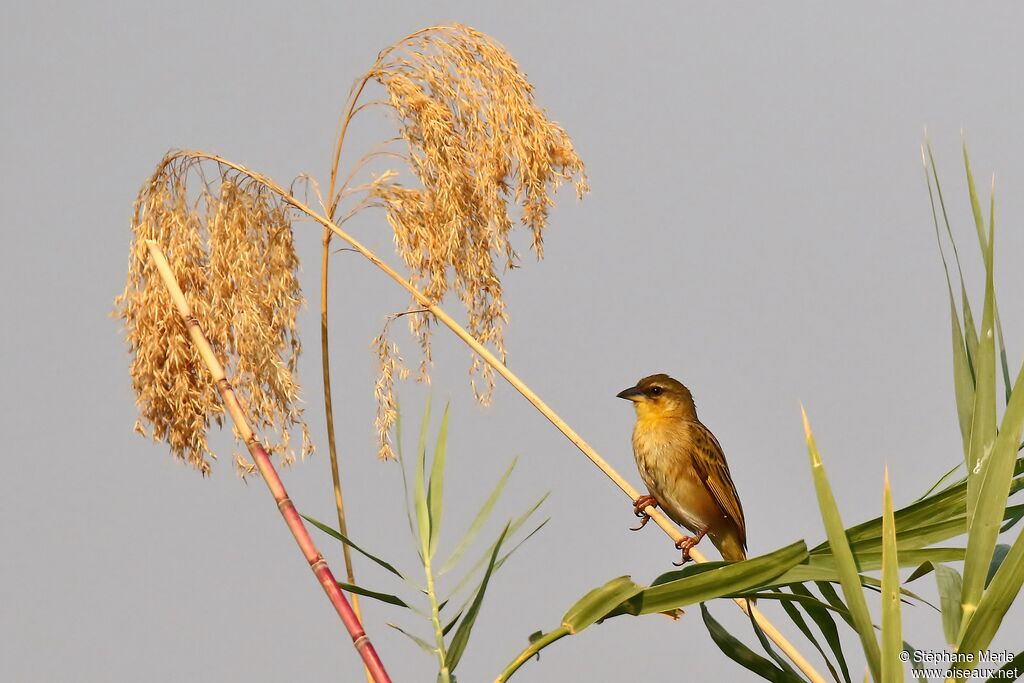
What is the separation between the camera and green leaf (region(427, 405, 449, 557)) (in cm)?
221

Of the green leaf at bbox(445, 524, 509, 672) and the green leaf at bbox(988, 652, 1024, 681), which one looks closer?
the green leaf at bbox(988, 652, 1024, 681)

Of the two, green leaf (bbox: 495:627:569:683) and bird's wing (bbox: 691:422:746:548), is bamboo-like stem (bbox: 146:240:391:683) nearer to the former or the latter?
green leaf (bbox: 495:627:569:683)

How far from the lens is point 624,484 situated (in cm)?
241

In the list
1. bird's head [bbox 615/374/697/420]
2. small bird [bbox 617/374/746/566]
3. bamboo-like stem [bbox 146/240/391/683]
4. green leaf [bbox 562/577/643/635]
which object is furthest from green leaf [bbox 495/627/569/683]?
bird's head [bbox 615/374/697/420]

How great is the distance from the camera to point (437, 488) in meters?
2.27

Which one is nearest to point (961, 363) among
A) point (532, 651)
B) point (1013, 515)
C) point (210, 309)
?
point (1013, 515)

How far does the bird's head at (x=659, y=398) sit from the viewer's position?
4508 mm

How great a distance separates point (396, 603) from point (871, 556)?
2.73ft

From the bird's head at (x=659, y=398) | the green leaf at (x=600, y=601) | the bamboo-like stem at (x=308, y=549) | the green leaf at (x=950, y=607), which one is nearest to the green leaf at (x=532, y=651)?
the green leaf at (x=600, y=601)

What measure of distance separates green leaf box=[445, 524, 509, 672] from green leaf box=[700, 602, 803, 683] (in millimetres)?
372

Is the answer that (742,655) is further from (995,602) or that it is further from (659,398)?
(659,398)

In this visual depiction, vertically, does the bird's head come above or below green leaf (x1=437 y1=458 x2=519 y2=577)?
above

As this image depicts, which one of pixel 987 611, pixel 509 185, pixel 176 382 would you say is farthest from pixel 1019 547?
pixel 176 382

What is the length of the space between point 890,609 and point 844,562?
0.35 feet
